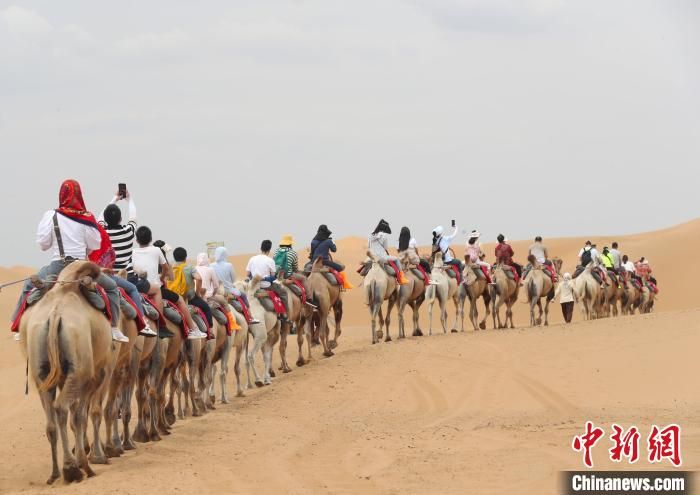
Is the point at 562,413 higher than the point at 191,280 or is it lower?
lower

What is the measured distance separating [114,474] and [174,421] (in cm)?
533

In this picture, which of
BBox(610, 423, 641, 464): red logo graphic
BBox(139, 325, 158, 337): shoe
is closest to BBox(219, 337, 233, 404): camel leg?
BBox(139, 325, 158, 337): shoe

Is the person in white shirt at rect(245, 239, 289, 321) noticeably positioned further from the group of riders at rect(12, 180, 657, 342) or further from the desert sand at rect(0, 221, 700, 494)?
the desert sand at rect(0, 221, 700, 494)

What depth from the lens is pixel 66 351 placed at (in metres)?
12.7

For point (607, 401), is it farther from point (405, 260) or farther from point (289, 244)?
point (405, 260)

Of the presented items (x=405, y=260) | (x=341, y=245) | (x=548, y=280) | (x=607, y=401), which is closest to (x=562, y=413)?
(x=607, y=401)

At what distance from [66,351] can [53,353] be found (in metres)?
0.18

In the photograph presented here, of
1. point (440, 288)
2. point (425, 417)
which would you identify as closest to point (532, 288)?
point (440, 288)

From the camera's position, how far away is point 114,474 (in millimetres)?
13203

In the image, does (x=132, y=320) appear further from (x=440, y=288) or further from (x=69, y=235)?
(x=440, y=288)

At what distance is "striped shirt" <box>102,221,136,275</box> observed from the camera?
15.7 m

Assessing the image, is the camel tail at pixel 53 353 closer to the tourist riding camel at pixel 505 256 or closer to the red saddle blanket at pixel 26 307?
the red saddle blanket at pixel 26 307

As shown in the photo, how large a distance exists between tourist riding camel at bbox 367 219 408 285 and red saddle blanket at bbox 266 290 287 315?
6.59 meters

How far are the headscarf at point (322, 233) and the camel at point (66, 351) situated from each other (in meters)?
15.3
